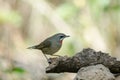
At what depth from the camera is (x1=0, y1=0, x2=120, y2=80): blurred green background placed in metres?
7.01

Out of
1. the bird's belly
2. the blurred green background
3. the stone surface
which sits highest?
the blurred green background

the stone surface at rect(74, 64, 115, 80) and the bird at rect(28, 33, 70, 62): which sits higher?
the bird at rect(28, 33, 70, 62)

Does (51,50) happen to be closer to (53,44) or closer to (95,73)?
(53,44)

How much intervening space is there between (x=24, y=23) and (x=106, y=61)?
16.3 feet

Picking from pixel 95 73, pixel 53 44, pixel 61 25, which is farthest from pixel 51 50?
pixel 61 25

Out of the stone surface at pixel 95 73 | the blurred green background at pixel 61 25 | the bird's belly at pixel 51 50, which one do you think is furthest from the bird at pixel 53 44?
the blurred green background at pixel 61 25

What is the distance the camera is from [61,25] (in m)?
7.12

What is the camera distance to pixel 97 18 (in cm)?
715

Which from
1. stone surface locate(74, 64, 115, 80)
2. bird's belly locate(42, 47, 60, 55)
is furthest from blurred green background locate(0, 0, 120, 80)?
stone surface locate(74, 64, 115, 80)

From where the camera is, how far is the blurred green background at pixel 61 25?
701 centimetres

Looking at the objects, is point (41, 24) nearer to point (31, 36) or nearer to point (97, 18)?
point (31, 36)

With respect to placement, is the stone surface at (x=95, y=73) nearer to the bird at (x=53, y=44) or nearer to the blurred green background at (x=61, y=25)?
the bird at (x=53, y=44)

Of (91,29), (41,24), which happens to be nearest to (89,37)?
(91,29)

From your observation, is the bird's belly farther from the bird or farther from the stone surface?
the stone surface
